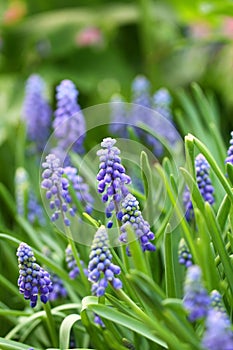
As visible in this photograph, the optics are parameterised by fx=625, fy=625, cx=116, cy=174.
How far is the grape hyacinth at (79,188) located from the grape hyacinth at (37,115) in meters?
0.69

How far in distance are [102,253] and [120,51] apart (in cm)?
253

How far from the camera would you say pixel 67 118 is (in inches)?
66.4

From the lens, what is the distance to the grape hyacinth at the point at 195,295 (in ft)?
2.68

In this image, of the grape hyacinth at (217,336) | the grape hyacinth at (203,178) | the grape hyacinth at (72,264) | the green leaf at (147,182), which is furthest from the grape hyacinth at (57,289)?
the grape hyacinth at (217,336)

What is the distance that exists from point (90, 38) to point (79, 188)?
6.50 ft

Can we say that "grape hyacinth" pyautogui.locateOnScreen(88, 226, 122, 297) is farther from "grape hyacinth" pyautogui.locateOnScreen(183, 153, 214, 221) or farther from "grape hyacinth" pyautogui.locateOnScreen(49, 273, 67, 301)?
"grape hyacinth" pyautogui.locateOnScreen(49, 273, 67, 301)

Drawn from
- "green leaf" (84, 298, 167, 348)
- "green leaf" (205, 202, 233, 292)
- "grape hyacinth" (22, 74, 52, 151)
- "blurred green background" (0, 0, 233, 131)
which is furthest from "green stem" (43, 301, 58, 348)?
"blurred green background" (0, 0, 233, 131)

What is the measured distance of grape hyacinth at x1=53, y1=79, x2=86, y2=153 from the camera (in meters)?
1.65

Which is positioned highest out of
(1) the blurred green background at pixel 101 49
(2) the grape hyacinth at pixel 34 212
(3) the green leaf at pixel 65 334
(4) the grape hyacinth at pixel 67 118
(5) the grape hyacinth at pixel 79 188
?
(1) the blurred green background at pixel 101 49

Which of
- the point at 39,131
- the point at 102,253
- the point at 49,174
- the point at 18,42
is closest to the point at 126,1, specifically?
the point at 18,42

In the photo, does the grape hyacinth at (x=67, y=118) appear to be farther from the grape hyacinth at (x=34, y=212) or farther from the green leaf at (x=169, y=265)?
the green leaf at (x=169, y=265)

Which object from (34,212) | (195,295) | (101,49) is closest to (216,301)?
(195,295)

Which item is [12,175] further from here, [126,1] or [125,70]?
[126,1]

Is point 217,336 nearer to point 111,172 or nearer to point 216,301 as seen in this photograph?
point 216,301
